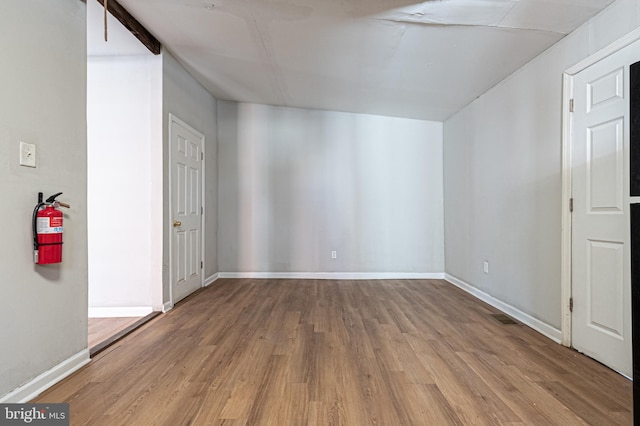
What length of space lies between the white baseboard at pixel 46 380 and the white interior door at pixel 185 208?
1355 mm

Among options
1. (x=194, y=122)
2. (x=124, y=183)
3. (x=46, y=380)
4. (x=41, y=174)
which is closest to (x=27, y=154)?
(x=41, y=174)

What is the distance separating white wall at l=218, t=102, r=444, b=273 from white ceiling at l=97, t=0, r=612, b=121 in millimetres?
932

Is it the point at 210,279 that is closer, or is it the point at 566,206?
the point at 566,206

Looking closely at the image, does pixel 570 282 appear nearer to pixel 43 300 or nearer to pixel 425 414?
pixel 425 414

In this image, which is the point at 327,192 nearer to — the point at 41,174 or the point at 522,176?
the point at 522,176

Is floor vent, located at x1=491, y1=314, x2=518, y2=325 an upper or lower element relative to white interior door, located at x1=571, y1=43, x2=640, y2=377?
lower

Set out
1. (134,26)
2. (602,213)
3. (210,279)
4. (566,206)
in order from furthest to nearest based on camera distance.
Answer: (210,279), (134,26), (566,206), (602,213)

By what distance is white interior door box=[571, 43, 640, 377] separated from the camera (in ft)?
6.62

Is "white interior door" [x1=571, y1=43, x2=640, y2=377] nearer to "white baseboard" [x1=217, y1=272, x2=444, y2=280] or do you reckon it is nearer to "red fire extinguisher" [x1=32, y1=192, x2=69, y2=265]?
"white baseboard" [x1=217, y1=272, x2=444, y2=280]

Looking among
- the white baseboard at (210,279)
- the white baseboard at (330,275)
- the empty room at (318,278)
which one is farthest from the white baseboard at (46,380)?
the white baseboard at (330,275)

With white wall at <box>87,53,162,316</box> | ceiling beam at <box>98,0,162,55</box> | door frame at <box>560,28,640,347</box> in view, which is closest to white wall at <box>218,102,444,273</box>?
white wall at <box>87,53,162,316</box>

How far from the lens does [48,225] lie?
181cm

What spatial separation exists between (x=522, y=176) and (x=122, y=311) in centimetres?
407

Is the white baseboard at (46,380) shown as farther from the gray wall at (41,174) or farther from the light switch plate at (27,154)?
the light switch plate at (27,154)
